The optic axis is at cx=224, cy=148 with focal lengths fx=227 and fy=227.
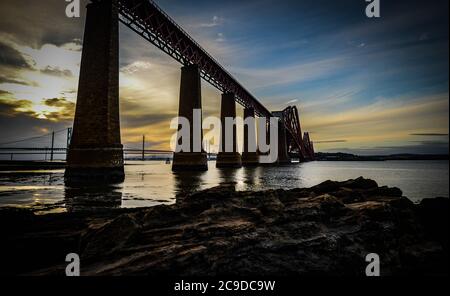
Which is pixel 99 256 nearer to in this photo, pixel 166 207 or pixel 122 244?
pixel 122 244

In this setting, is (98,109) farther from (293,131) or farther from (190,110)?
(293,131)

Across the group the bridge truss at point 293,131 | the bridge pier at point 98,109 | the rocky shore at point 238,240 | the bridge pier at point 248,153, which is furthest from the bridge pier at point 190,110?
the bridge truss at point 293,131

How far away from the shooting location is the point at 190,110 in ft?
85.3

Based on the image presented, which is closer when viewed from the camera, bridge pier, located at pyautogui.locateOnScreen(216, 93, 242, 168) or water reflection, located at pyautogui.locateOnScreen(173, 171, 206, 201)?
water reflection, located at pyautogui.locateOnScreen(173, 171, 206, 201)

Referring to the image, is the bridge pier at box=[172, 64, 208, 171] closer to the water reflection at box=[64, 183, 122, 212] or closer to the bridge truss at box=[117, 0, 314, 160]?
the bridge truss at box=[117, 0, 314, 160]

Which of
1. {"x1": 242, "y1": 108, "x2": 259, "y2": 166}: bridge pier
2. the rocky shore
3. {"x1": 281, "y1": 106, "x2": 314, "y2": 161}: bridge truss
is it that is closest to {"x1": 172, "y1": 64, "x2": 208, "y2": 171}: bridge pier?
{"x1": 242, "y1": 108, "x2": 259, "y2": 166}: bridge pier

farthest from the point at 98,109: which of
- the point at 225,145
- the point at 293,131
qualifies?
the point at 293,131

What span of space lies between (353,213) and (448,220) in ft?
5.93

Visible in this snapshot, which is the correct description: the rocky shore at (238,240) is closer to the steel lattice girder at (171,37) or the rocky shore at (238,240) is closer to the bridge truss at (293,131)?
the steel lattice girder at (171,37)

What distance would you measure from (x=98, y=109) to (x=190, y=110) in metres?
12.5

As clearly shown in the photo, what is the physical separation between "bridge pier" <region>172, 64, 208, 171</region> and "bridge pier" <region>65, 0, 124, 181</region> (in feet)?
36.3

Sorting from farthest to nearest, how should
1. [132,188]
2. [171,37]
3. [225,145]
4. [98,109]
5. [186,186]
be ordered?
[225,145] < [171,37] < [98,109] < [186,186] < [132,188]

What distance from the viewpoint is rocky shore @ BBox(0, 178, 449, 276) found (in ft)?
9.66
